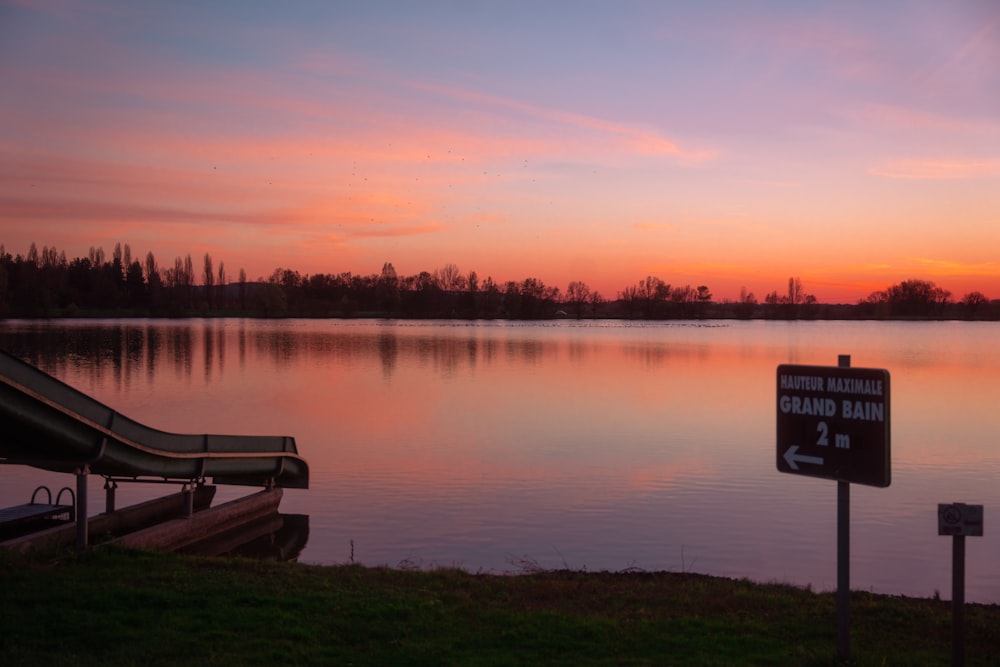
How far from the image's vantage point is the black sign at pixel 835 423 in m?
6.16

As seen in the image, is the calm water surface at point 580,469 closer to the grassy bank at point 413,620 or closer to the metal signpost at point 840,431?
the grassy bank at point 413,620

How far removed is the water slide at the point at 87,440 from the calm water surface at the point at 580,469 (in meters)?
2.13

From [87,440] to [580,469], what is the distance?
13027mm

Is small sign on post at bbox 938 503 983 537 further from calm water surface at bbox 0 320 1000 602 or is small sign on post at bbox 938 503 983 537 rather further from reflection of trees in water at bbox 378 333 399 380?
reflection of trees in water at bbox 378 333 399 380

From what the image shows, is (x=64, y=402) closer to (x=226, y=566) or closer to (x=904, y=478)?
(x=226, y=566)

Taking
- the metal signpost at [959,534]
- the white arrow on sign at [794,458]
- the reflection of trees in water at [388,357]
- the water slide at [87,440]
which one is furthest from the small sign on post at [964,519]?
the reflection of trees in water at [388,357]

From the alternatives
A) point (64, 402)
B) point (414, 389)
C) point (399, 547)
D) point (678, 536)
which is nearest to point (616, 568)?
point (678, 536)

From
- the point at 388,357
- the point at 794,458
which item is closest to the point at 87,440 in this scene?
the point at 794,458

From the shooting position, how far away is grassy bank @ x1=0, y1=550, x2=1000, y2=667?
21.8 ft

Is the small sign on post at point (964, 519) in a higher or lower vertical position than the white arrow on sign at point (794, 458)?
lower

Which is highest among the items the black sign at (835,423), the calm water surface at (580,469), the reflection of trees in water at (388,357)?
the black sign at (835,423)

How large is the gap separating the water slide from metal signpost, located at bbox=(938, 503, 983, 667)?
28.2 feet

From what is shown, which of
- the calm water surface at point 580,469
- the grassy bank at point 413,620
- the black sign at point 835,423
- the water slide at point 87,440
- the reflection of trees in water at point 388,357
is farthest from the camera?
the reflection of trees in water at point 388,357

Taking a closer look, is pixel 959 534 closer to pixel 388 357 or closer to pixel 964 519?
pixel 964 519
